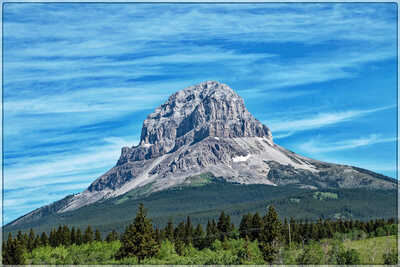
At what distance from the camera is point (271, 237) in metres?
130

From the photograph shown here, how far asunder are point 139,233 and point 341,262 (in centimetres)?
4046

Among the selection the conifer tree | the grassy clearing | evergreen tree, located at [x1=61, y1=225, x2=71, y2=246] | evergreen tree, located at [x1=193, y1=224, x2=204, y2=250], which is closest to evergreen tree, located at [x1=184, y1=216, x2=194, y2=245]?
evergreen tree, located at [x1=193, y1=224, x2=204, y2=250]

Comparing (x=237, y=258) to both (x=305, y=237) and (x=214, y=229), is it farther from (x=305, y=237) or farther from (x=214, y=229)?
(x=305, y=237)

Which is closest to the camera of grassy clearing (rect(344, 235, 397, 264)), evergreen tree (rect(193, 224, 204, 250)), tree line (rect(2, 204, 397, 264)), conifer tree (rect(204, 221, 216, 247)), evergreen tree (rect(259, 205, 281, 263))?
tree line (rect(2, 204, 397, 264))

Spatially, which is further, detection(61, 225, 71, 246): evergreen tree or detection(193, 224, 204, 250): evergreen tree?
detection(61, 225, 71, 246): evergreen tree

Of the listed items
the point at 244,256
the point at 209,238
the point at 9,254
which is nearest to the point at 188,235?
the point at 209,238

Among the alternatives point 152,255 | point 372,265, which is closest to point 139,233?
point 152,255

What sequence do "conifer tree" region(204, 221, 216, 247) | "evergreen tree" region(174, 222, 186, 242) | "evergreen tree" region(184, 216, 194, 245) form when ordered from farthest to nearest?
"evergreen tree" region(174, 222, 186, 242), "evergreen tree" region(184, 216, 194, 245), "conifer tree" region(204, 221, 216, 247)

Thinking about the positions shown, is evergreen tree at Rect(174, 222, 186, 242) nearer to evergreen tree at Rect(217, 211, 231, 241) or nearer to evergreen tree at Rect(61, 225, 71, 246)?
evergreen tree at Rect(217, 211, 231, 241)

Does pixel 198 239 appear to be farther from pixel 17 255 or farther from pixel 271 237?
pixel 17 255

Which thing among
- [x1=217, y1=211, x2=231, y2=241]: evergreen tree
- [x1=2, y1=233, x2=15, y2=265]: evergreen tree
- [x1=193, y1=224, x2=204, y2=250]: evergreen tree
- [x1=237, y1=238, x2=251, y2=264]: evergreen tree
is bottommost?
[x1=237, y1=238, x2=251, y2=264]: evergreen tree

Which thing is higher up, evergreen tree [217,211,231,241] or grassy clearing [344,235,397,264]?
evergreen tree [217,211,231,241]

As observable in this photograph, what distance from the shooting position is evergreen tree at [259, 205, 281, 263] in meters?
127

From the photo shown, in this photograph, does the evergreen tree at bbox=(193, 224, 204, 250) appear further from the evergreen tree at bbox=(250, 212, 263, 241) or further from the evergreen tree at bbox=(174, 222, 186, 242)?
the evergreen tree at bbox=(250, 212, 263, 241)
